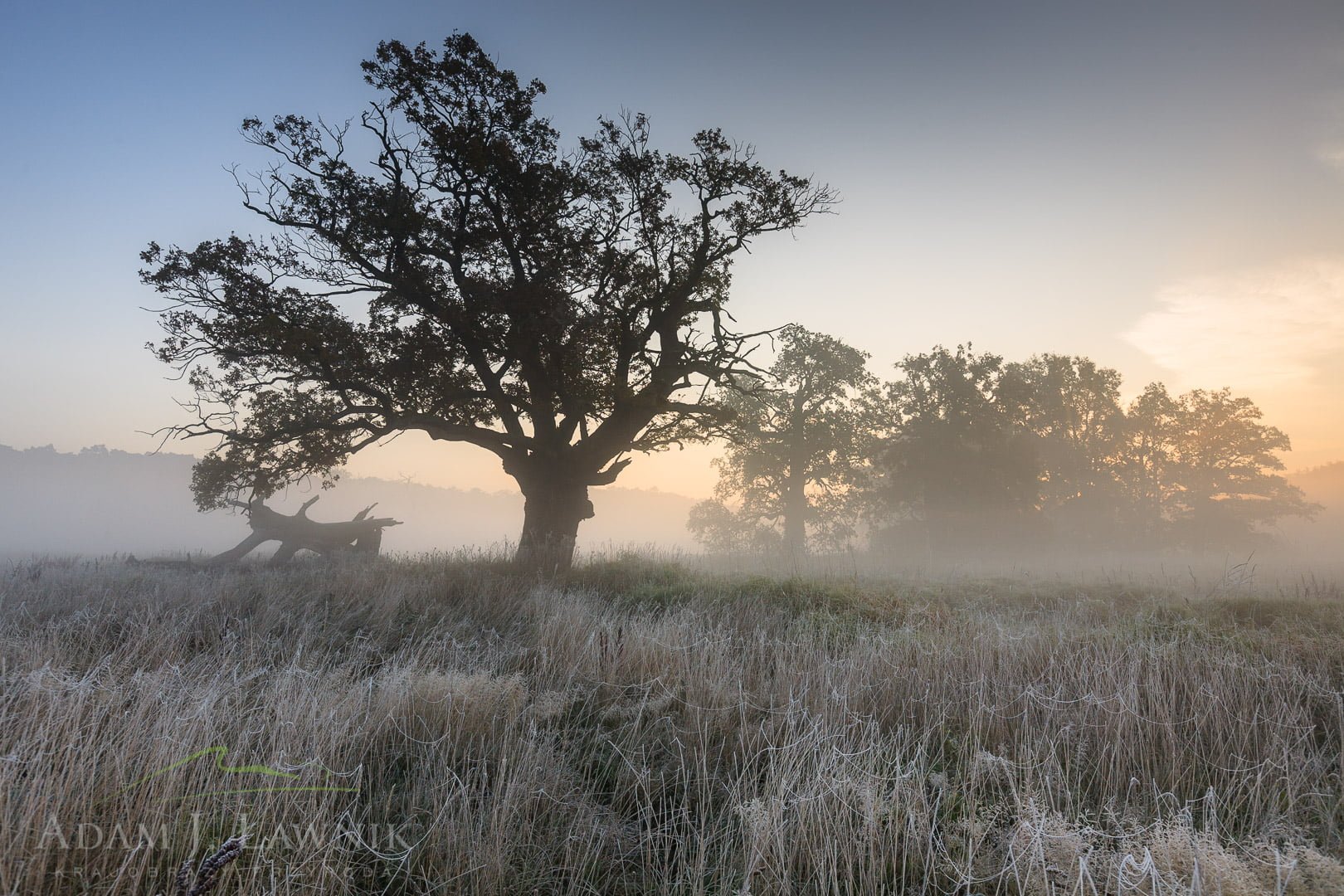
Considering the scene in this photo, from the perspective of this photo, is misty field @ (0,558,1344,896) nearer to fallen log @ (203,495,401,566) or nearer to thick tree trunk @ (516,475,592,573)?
thick tree trunk @ (516,475,592,573)

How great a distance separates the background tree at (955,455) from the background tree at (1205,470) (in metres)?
11.0

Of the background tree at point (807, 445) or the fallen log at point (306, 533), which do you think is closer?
the fallen log at point (306, 533)

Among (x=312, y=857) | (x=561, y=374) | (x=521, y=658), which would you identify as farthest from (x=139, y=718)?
(x=561, y=374)

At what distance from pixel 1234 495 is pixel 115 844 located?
1964 inches

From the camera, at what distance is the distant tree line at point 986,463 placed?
3031 centimetres

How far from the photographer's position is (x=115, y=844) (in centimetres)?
234

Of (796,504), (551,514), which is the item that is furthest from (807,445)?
(551,514)

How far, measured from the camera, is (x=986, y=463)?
30.2 m

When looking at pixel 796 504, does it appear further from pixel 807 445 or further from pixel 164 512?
pixel 164 512

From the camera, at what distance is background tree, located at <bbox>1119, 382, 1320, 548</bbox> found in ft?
113

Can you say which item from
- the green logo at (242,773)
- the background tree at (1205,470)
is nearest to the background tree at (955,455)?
the background tree at (1205,470)

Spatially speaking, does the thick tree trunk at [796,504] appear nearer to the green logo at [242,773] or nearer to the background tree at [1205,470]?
the background tree at [1205,470]

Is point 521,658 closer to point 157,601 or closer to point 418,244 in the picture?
point 157,601

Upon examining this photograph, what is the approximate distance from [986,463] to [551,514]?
82.7 feet
